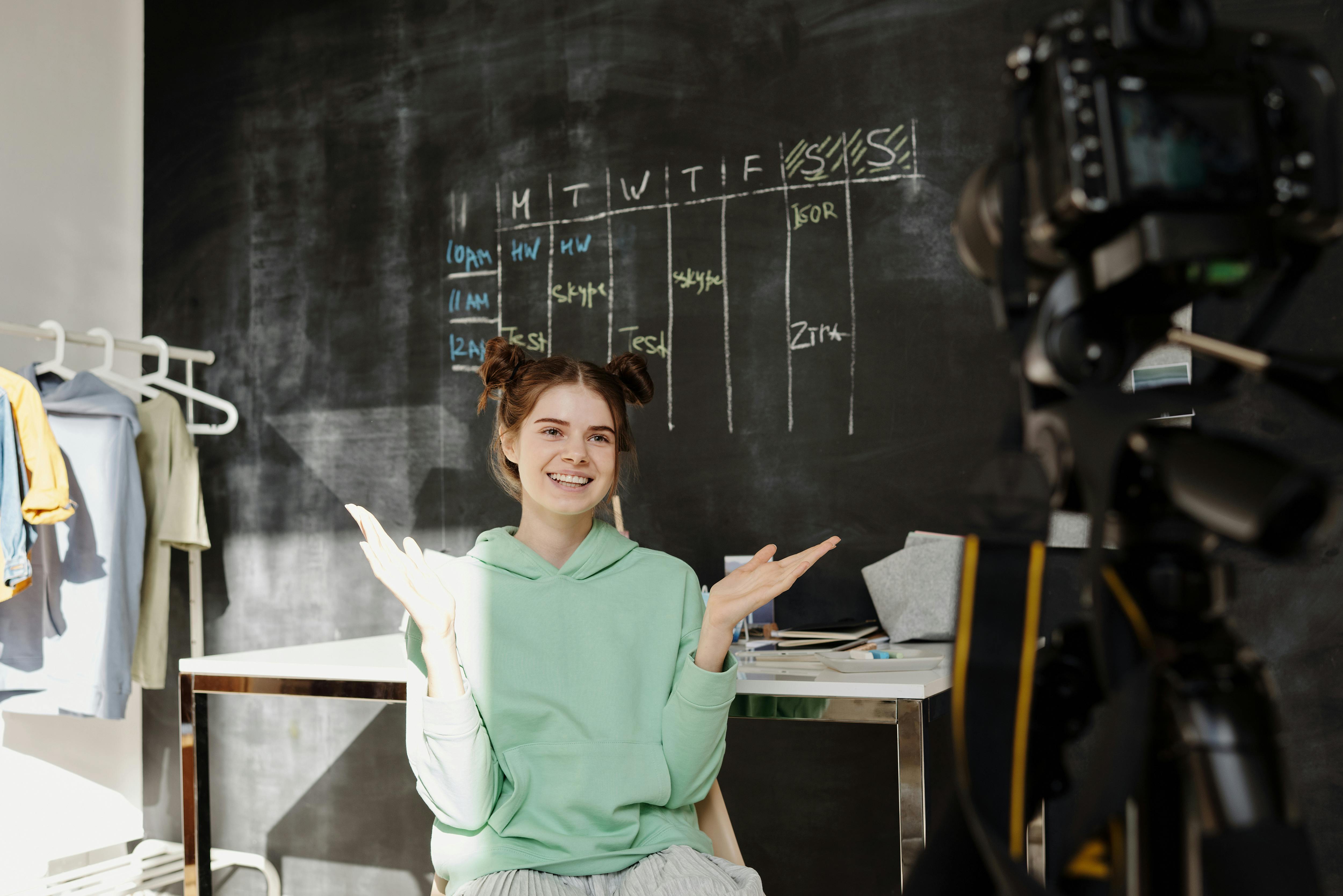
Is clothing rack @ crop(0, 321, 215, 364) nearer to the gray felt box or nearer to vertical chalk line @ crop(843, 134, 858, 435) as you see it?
vertical chalk line @ crop(843, 134, 858, 435)

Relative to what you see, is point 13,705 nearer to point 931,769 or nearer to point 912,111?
point 931,769

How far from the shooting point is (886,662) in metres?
1.66

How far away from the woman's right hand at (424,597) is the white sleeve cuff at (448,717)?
0.04 feet

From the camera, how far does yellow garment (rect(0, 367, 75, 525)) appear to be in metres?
2.21

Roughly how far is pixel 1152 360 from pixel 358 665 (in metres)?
1.61

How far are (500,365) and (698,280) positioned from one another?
952mm

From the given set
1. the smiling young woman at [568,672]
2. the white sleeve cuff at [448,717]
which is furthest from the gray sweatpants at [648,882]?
the white sleeve cuff at [448,717]

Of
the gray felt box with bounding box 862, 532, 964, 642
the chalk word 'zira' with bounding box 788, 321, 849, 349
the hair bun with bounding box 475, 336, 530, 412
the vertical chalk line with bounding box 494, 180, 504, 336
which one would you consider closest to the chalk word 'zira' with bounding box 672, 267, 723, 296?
the chalk word 'zira' with bounding box 788, 321, 849, 349

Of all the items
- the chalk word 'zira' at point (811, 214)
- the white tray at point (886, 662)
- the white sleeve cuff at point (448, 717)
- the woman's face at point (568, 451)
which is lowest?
the white tray at point (886, 662)

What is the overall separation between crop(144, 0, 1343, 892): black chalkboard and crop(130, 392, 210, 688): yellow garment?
0.98ft

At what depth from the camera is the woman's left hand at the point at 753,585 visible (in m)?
1.20

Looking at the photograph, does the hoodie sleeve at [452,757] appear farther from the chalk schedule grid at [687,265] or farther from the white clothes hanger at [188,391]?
the white clothes hanger at [188,391]

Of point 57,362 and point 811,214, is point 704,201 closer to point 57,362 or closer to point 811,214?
point 811,214

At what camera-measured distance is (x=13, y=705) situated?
2412 millimetres
